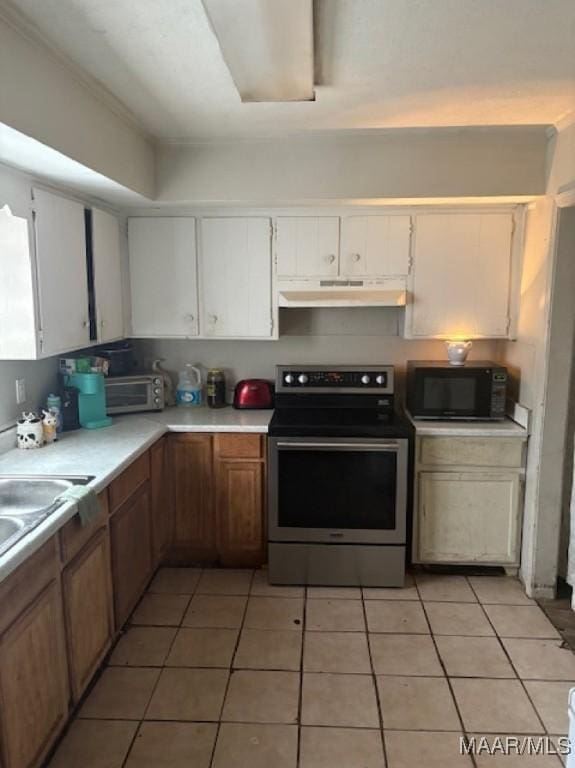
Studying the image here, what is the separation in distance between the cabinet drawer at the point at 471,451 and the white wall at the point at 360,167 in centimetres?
130

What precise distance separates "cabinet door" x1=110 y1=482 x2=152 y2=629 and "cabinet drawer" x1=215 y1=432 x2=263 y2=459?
46cm

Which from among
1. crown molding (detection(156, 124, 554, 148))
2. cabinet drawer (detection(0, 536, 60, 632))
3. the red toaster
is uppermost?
crown molding (detection(156, 124, 554, 148))

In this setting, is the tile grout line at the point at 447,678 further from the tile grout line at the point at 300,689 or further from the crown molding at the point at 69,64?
the crown molding at the point at 69,64

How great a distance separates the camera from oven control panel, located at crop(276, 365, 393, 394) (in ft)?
10.7

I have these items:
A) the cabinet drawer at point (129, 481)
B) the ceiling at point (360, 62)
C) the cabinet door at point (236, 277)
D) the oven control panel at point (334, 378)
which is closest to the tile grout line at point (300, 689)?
the cabinet drawer at point (129, 481)

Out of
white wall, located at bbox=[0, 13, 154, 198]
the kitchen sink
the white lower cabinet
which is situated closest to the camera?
white wall, located at bbox=[0, 13, 154, 198]

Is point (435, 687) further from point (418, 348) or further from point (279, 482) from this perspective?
point (418, 348)

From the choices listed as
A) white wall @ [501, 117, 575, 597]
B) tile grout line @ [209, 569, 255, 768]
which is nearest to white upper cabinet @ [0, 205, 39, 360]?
tile grout line @ [209, 569, 255, 768]

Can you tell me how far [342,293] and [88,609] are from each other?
6.70 ft

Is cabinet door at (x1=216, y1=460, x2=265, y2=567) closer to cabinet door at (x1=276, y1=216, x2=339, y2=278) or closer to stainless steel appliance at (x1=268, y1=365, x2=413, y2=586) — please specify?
stainless steel appliance at (x1=268, y1=365, x2=413, y2=586)

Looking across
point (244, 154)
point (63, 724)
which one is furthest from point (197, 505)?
point (244, 154)

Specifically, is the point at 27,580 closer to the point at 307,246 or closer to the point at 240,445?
the point at 240,445

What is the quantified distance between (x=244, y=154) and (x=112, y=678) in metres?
2.58

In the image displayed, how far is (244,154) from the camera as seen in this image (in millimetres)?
2953
